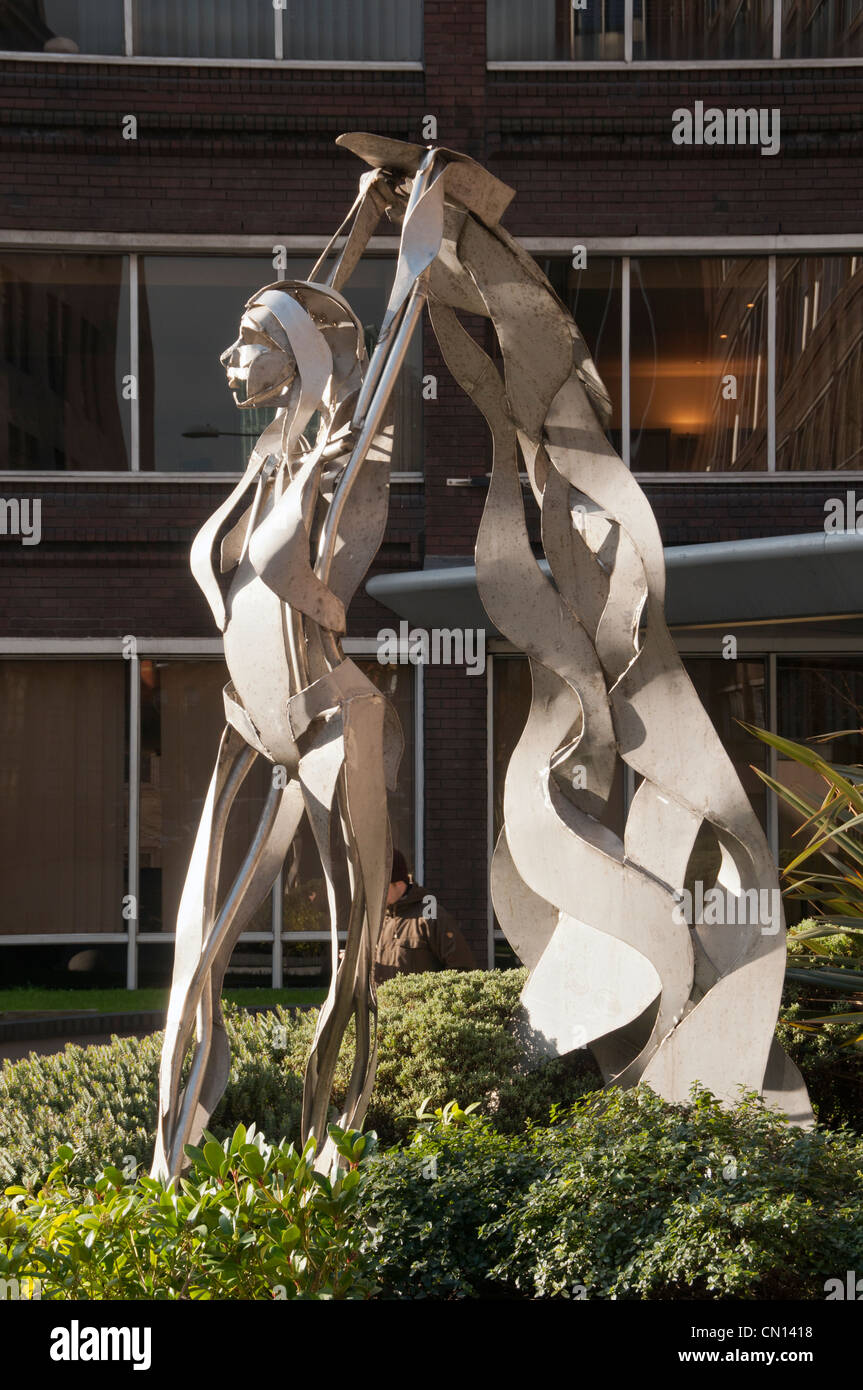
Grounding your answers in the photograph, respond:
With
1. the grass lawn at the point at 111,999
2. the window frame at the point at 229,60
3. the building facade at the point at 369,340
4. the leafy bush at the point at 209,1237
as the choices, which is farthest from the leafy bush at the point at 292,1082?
the window frame at the point at 229,60

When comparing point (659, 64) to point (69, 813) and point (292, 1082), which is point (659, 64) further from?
point (292, 1082)

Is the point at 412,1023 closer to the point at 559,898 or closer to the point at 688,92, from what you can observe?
the point at 559,898

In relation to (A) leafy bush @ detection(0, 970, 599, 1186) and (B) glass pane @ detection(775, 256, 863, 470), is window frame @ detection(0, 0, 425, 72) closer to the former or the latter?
(B) glass pane @ detection(775, 256, 863, 470)

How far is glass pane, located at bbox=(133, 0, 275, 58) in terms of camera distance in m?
13.5

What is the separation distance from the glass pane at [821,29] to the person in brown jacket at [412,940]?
31.0 feet

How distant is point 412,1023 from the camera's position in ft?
20.5

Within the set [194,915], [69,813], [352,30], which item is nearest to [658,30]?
[352,30]

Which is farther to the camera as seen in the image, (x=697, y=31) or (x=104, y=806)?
(x=697, y=31)

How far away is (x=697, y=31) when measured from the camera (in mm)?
13609

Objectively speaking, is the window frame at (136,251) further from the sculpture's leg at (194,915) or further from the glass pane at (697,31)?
the sculpture's leg at (194,915)

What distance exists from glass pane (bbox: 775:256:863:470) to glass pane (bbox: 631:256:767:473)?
0.67 ft

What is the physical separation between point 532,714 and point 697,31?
397 inches

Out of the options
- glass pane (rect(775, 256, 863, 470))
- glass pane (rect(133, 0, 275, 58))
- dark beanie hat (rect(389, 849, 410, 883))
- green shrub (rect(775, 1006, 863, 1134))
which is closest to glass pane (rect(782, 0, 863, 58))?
glass pane (rect(775, 256, 863, 470))
